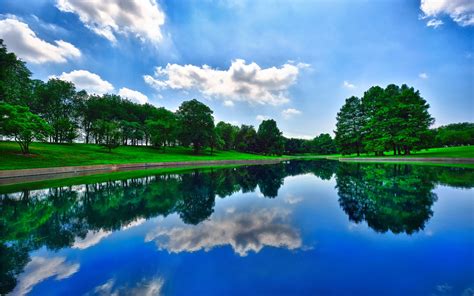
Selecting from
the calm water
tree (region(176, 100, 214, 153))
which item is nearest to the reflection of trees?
the calm water

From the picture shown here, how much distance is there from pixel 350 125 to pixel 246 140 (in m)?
45.1

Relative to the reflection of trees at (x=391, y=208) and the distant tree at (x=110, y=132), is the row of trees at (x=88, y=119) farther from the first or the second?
the reflection of trees at (x=391, y=208)

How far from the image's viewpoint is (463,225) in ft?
21.4

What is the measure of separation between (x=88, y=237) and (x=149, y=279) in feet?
11.6

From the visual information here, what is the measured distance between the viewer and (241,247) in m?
5.53

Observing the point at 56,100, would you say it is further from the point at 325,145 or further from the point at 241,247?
the point at 325,145

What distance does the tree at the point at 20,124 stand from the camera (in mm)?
23984

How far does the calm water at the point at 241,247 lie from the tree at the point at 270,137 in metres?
76.9

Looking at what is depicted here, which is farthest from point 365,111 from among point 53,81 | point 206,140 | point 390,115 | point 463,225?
point 53,81

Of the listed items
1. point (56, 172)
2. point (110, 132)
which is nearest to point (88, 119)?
point (110, 132)

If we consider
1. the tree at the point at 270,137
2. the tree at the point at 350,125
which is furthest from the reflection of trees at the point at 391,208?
the tree at the point at 270,137

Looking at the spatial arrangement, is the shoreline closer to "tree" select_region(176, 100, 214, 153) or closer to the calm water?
the calm water

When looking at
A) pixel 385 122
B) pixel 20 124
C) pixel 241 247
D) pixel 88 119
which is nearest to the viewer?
pixel 241 247

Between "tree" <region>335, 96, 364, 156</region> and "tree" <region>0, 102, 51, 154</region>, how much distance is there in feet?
204
